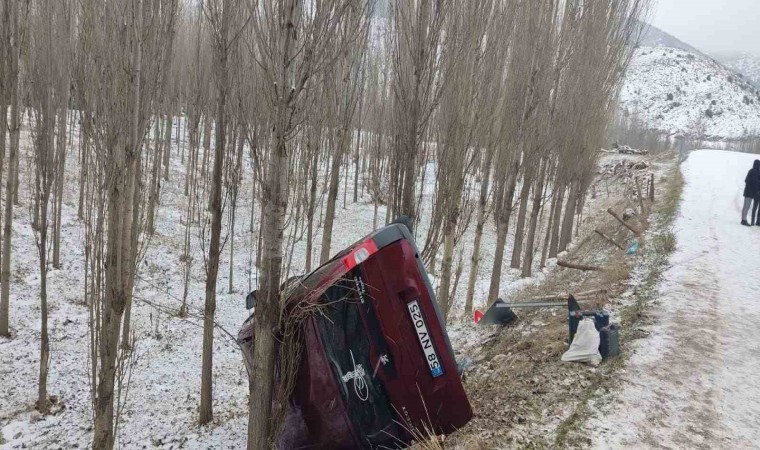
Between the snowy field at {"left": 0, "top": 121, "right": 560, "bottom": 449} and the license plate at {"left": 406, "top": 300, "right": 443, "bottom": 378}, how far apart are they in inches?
62.6

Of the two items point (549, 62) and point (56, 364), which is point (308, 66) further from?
point (549, 62)

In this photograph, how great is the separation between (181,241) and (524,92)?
12.9 meters

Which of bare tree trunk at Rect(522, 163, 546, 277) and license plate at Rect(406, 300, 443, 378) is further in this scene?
bare tree trunk at Rect(522, 163, 546, 277)

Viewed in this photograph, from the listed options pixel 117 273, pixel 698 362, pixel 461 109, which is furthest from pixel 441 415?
pixel 461 109

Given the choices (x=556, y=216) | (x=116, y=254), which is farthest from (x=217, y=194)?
(x=556, y=216)

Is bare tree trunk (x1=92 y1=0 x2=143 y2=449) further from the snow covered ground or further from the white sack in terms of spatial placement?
the white sack

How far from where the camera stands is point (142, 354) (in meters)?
9.63

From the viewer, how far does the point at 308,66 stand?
3176mm

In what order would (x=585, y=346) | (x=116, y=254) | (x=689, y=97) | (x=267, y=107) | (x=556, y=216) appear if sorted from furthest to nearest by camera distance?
(x=689, y=97) < (x=556, y=216) < (x=585, y=346) < (x=116, y=254) < (x=267, y=107)

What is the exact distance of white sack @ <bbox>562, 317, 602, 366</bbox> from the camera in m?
5.22

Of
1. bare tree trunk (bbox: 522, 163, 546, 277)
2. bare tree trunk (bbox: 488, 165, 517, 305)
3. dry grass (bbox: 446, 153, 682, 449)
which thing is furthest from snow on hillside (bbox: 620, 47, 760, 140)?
dry grass (bbox: 446, 153, 682, 449)

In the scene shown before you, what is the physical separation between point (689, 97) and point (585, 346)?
11575cm

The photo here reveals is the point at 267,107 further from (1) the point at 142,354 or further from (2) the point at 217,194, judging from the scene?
(1) the point at 142,354

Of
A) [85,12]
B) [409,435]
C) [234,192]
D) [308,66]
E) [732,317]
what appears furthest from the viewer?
[234,192]
